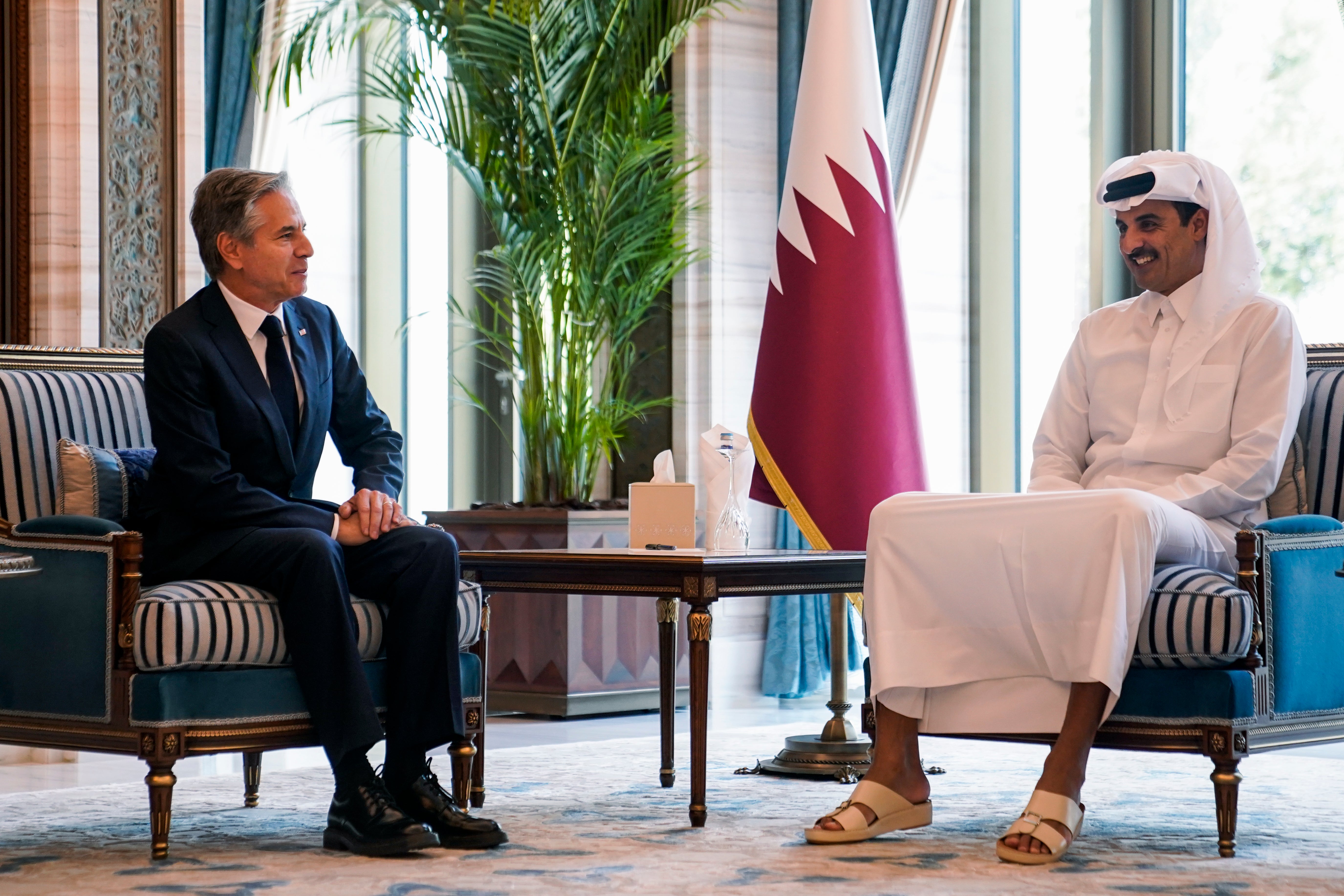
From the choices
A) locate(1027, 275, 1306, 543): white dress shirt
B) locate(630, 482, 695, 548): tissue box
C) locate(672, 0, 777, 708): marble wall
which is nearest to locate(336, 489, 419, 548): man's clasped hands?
locate(630, 482, 695, 548): tissue box

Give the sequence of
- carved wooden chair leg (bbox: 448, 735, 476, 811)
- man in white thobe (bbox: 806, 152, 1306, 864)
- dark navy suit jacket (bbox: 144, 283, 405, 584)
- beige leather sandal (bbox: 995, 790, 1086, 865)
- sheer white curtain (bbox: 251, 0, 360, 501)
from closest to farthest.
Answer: beige leather sandal (bbox: 995, 790, 1086, 865) → man in white thobe (bbox: 806, 152, 1306, 864) → dark navy suit jacket (bbox: 144, 283, 405, 584) → carved wooden chair leg (bbox: 448, 735, 476, 811) → sheer white curtain (bbox: 251, 0, 360, 501)

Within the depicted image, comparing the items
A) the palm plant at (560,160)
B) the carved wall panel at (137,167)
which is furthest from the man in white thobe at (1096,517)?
the carved wall panel at (137,167)

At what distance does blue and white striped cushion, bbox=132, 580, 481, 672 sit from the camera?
2916mm

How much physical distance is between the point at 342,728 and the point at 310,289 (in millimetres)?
4323

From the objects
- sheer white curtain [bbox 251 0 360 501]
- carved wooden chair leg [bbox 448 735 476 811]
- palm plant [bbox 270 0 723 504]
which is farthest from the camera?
sheer white curtain [bbox 251 0 360 501]

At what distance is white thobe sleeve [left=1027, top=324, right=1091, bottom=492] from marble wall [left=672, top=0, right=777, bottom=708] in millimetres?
2227

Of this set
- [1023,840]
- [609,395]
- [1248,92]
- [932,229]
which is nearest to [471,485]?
[609,395]

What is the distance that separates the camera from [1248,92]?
514cm

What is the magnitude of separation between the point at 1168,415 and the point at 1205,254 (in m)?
0.35

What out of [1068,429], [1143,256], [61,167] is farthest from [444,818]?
[61,167]

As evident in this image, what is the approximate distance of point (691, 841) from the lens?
3.12 m

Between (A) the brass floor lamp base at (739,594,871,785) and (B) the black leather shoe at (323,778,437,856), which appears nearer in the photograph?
(B) the black leather shoe at (323,778,437,856)

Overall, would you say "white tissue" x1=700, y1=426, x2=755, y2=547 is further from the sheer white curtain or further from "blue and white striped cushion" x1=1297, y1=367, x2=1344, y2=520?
the sheer white curtain

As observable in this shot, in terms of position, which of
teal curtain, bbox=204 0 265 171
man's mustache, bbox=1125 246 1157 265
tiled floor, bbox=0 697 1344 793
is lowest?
tiled floor, bbox=0 697 1344 793
